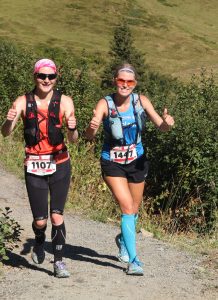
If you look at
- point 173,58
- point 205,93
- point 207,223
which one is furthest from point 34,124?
point 173,58

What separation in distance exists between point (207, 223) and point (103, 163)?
423 cm

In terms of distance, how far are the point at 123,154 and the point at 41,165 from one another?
78 centimetres

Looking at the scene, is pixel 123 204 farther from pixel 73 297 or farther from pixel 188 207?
pixel 188 207

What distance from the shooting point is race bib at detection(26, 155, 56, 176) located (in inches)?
200

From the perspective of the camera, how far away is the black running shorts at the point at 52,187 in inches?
204

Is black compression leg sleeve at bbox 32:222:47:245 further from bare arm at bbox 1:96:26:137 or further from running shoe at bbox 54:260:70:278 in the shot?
bare arm at bbox 1:96:26:137

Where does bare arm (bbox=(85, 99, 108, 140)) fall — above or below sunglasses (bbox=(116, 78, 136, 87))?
below

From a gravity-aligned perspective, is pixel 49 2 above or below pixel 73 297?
above

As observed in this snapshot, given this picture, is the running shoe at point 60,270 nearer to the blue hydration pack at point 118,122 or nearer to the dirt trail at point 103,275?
the dirt trail at point 103,275

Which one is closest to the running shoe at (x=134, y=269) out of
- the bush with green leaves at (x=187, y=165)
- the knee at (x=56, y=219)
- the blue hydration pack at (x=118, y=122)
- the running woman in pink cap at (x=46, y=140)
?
the running woman in pink cap at (x=46, y=140)

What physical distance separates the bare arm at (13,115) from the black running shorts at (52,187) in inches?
17.1

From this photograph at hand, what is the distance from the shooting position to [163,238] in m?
7.15

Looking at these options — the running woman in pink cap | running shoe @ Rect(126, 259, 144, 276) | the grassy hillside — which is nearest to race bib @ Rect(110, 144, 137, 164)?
the running woman in pink cap

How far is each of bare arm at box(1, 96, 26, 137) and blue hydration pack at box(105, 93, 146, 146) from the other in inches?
31.7
